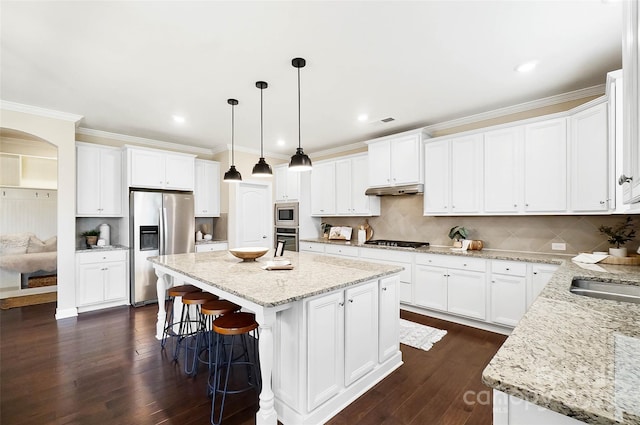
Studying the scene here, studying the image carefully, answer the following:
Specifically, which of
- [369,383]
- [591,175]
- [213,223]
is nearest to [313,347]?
[369,383]

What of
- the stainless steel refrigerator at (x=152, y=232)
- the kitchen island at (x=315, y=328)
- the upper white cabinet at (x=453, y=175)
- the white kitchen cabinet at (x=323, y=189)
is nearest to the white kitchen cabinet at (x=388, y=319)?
the kitchen island at (x=315, y=328)

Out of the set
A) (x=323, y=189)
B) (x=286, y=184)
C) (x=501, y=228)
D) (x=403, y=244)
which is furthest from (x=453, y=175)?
(x=286, y=184)

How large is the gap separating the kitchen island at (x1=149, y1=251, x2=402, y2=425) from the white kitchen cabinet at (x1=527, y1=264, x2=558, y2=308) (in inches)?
63.5

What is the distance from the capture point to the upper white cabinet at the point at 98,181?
4246mm

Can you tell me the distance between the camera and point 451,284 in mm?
3586

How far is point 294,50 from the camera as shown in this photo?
7.68ft

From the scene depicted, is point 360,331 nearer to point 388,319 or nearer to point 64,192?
point 388,319

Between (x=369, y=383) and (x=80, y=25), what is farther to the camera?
(x=369, y=383)

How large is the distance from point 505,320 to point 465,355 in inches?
30.8

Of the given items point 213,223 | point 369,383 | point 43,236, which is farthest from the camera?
point 213,223

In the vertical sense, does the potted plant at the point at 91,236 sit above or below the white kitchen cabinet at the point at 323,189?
below

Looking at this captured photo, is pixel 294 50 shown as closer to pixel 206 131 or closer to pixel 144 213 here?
pixel 206 131

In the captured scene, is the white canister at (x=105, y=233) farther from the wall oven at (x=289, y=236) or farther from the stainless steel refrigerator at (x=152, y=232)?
the wall oven at (x=289, y=236)

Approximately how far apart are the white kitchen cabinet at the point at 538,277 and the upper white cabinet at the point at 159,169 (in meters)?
5.10
